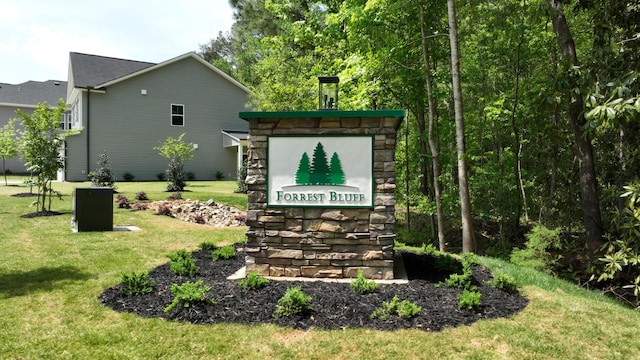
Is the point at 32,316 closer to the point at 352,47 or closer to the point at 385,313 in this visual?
the point at 385,313

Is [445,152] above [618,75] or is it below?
below

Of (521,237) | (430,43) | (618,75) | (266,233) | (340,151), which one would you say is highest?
(430,43)

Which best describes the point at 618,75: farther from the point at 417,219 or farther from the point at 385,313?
the point at 417,219

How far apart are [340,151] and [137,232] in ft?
18.8

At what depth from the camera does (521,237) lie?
11.0 metres

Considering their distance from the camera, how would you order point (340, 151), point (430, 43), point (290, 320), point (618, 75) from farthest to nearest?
point (430, 43), point (618, 75), point (340, 151), point (290, 320)

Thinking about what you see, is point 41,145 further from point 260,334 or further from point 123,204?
point 260,334

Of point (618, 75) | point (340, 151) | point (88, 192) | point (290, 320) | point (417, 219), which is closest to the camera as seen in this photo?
point (290, 320)

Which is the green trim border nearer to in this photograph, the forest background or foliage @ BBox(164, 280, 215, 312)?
foliage @ BBox(164, 280, 215, 312)

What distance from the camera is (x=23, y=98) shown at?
2944 cm

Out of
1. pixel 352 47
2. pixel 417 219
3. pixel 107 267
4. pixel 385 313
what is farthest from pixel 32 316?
pixel 417 219

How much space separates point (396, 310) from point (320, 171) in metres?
1.90

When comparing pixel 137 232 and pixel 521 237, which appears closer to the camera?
pixel 137 232

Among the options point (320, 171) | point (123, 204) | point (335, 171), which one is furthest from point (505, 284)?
point (123, 204)
